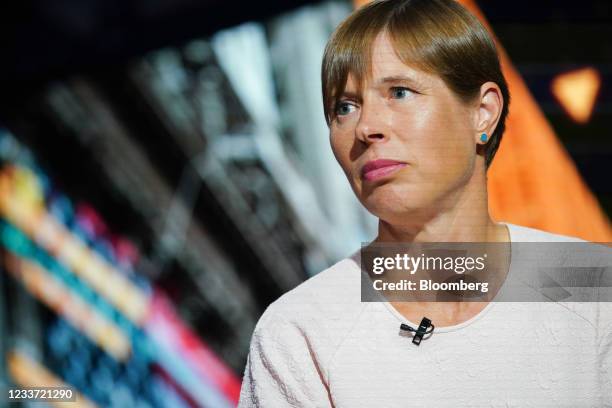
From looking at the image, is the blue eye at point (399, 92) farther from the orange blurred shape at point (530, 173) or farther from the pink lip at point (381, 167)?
the orange blurred shape at point (530, 173)

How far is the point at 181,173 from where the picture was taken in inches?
82.7

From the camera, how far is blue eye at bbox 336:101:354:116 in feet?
3.15

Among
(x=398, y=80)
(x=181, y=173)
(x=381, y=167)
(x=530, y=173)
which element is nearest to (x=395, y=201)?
(x=381, y=167)

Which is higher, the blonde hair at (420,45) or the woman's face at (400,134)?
the blonde hair at (420,45)

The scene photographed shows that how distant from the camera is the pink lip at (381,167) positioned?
917 mm

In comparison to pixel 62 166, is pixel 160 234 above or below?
below

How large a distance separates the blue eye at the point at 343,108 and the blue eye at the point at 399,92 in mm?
61

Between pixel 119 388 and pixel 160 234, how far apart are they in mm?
495

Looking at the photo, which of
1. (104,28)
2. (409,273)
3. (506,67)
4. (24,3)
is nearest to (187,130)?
(104,28)

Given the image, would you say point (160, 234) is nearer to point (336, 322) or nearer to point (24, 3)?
point (24, 3)

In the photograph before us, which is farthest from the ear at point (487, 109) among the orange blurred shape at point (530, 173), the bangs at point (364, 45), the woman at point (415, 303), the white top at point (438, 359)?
the orange blurred shape at point (530, 173)

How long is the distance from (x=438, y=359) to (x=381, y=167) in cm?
25

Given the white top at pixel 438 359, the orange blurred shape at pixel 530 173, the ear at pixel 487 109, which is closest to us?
the white top at pixel 438 359

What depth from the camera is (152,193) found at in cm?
214
